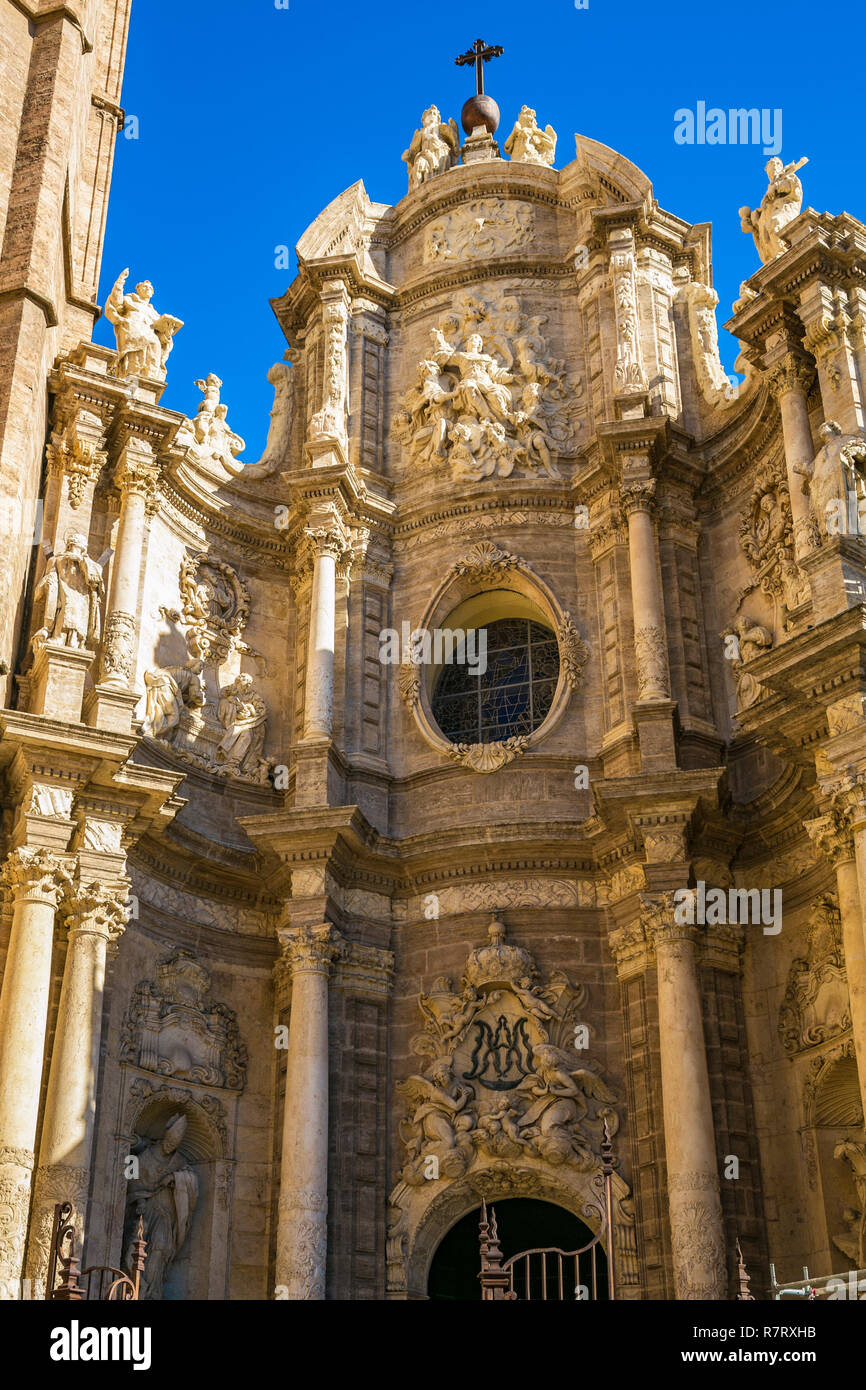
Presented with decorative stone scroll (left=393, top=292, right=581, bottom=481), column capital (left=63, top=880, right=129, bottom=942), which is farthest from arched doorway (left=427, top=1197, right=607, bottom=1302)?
decorative stone scroll (left=393, top=292, right=581, bottom=481)

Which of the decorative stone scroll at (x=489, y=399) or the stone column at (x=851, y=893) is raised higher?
the decorative stone scroll at (x=489, y=399)

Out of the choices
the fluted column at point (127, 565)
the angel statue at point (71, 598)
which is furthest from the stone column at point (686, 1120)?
the angel statue at point (71, 598)

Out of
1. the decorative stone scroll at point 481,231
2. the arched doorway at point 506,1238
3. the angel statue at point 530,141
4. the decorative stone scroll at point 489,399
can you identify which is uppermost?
the angel statue at point 530,141

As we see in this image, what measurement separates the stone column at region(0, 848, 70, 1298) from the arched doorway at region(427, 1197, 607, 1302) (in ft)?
15.8

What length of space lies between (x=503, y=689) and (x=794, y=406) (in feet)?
16.6

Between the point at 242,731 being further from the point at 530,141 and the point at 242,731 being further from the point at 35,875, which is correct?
the point at 530,141

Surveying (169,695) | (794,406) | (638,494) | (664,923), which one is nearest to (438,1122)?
(664,923)

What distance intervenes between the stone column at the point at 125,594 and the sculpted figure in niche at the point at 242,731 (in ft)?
5.57

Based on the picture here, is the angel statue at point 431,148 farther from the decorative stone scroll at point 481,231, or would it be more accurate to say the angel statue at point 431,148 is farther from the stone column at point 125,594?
the stone column at point 125,594

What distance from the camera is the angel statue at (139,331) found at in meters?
20.6

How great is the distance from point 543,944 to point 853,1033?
3.94 metres

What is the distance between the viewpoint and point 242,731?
795 inches

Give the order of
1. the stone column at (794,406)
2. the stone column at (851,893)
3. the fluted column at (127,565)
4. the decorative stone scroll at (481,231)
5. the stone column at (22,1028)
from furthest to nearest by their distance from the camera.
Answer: the decorative stone scroll at (481,231), the fluted column at (127,565), the stone column at (794,406), the stone column at (851,893), the stone column at (22,1028)

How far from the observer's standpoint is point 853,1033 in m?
15.8
